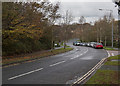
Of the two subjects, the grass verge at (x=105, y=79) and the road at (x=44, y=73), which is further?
the road at (x=44, y=73)

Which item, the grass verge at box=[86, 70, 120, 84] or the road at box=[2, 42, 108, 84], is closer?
the grass verge at box=[86, 70, 120, 84]

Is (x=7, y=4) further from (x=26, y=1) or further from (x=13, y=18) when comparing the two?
(x=26, y=1)

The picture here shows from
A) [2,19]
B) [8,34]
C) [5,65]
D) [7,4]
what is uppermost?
[7,4]

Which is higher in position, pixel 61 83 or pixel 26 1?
pixel 26 1

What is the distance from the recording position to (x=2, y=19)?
16266mm

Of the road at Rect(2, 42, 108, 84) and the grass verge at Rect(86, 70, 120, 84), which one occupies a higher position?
the grass verge at Rect(86, 70, 120, 84)

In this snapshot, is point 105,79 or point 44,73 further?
point 44,73

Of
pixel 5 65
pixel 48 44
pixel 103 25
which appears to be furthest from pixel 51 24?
pixel 103 25

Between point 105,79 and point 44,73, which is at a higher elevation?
point 105,79

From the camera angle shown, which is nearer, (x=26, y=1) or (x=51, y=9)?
(x=26, y=1)

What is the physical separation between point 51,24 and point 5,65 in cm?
1603

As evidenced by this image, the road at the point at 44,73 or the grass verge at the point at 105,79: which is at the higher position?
the grass verge at the point at 105,79

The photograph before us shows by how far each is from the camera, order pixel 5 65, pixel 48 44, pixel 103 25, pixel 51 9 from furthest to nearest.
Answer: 1. pixel 103 25
2. pixel 48 44
3. pixel 51 9
4. pixel 5 65

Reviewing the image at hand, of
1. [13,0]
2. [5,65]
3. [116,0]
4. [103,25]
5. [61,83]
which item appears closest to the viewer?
[61,83]
